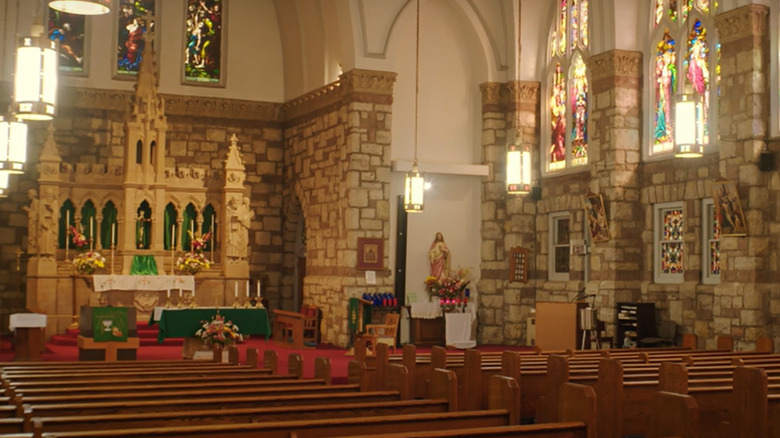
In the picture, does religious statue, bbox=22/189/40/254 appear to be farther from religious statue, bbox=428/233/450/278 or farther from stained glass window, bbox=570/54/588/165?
stained glass window, bbox=570/54/588/165

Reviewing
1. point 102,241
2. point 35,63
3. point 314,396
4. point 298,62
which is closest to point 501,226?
point 298,62

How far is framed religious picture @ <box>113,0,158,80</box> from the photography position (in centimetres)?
2262

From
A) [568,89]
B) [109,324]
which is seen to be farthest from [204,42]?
[109,324]

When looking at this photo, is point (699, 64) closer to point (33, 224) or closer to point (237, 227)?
point (237, 227)

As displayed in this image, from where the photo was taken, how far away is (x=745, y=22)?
48.2ft

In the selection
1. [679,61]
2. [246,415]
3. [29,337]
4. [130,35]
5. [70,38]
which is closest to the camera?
[246,415]

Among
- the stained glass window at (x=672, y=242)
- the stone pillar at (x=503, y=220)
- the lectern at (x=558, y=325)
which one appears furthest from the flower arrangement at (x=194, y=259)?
Answer: the stained glass window at (x=672, y=242)

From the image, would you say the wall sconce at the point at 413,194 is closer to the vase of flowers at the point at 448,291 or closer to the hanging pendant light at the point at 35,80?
the vase of flowers at the point at 448,291

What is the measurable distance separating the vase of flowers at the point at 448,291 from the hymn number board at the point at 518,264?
1.03 metres

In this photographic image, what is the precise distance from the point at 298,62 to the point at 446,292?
268 inches

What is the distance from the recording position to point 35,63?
9.30m

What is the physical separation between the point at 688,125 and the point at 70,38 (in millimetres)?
15099

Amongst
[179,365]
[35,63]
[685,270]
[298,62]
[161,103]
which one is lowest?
[179,365]

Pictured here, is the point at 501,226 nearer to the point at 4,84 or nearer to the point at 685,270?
the point at 685,270
